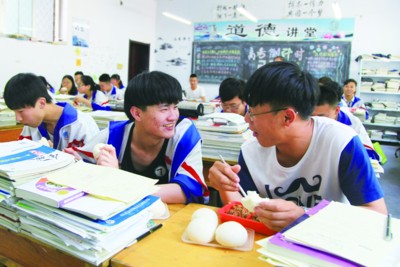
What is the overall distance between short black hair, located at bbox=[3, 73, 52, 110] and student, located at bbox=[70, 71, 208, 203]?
65 cm

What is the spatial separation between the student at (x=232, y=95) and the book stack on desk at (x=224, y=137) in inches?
28.6

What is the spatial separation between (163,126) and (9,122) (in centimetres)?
235

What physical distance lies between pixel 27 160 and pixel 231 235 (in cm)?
71

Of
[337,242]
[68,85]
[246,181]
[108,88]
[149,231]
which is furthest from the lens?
[108,88]

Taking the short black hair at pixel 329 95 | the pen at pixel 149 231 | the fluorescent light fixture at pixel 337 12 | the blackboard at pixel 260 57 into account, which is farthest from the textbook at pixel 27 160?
the fluorescent light fixture at pixel 337 12

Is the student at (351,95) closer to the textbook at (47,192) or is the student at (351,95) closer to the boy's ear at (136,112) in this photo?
the boy's ear at (136,112)

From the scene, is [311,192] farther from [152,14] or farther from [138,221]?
[152,14]

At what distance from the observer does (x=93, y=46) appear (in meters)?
7.12

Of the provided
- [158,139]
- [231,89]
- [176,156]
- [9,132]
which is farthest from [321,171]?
[9,132]

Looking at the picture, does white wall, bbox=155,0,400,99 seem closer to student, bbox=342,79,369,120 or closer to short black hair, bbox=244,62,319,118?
student, bbox=342,79,369,120

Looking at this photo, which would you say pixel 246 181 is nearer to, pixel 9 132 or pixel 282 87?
pixel 282 87

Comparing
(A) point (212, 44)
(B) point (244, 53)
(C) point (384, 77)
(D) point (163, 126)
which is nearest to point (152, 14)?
(A) point (212, 44)

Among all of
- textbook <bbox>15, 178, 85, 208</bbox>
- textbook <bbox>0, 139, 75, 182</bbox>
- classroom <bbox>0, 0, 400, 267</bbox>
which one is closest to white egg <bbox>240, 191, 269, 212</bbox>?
textbook <bbox>15, 178, 85, 208</bbox>

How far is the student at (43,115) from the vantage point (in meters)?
1.97
